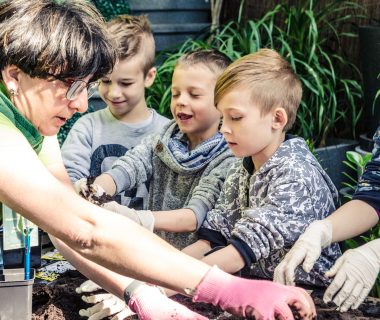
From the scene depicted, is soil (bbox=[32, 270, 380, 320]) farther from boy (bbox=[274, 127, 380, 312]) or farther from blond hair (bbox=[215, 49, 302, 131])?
blond hair (bbox=[215, 49, 302, 131])

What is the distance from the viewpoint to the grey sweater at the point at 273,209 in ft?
8.18

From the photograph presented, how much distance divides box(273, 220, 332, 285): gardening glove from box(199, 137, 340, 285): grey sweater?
93 millimetres

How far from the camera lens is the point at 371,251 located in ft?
8.10

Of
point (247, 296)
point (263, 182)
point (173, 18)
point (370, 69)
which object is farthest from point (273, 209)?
point (173, 18)

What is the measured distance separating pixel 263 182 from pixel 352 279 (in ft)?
1.55

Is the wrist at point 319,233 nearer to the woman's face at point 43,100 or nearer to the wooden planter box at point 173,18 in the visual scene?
the woman's face at point 43,100

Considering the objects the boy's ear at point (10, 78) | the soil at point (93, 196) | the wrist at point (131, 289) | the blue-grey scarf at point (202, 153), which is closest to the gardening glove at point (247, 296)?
the wrist at point (131, 289)

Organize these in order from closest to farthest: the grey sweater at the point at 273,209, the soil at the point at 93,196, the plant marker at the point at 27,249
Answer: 1. the plant marker at the point at 27,249
2. the grey sweater at the point at 273,209
3. the soil at the point at 93,196

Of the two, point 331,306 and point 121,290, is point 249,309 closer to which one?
point 121,290

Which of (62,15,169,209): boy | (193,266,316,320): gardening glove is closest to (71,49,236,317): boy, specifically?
(62,15,169,209): boy

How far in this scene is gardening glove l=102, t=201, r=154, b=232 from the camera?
108 inches

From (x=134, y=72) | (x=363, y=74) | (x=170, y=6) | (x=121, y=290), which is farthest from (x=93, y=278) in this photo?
(x=170, y=6)

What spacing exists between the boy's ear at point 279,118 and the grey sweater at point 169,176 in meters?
0.37

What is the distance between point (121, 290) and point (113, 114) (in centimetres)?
166
